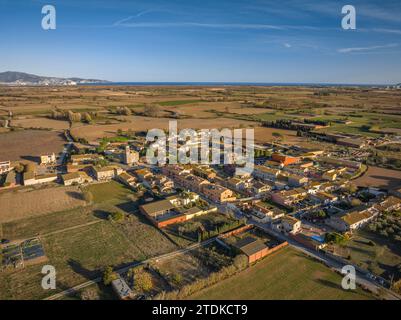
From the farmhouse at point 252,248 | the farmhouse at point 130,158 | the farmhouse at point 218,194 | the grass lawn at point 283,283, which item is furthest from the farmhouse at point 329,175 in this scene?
the farmhouse at point 130,158

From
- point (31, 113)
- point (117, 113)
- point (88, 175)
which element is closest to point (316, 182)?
point (88, 175)

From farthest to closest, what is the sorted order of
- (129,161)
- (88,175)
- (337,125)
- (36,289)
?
(337,125), (129,161), (88,175), (36,289)

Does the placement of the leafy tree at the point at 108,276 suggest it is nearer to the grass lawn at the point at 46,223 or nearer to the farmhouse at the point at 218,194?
the grass lawn at the point at 46,223

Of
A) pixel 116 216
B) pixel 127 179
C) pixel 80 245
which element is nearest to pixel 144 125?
pixel 127 179

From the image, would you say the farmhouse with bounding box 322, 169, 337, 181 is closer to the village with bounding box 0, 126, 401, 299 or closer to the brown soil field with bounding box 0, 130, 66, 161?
the village with bounding box 0, 126, 401, 299

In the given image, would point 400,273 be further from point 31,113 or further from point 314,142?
point 31,113

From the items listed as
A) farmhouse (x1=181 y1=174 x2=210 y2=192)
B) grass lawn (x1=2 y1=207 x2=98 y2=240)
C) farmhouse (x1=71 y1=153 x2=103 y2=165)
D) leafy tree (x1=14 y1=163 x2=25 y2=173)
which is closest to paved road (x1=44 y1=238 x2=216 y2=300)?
grass lawn (x1=2 y1=207 x2=98 y2=240)

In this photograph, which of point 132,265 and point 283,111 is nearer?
point 132,265
